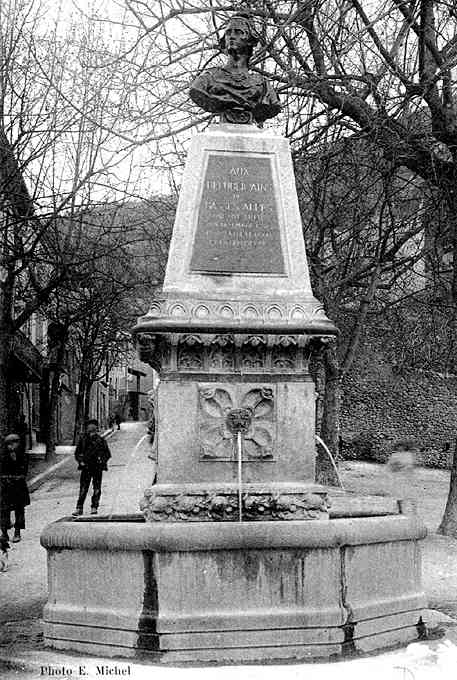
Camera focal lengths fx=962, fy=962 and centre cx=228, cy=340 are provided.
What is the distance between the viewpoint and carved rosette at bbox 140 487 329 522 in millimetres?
7211

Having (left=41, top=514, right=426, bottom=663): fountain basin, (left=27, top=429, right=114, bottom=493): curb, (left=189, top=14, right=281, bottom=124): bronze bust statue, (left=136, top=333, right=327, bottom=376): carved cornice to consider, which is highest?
(left=189, top=14, right=281, bottom=124): bronze bust statue

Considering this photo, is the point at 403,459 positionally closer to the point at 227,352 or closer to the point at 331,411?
the point at 331,411

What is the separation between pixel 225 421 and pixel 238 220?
176 centimetres

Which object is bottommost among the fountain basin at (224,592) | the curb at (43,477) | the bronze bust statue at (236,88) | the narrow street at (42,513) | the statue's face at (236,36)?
the narrow street at (42,513)

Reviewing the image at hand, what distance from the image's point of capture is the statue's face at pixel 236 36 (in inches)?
335

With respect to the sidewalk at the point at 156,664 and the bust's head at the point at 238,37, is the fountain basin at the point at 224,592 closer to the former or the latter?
the sidewalk at the point at 156,664

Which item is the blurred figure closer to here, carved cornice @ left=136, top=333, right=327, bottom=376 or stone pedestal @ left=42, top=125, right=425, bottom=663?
stone pedestal @ left=42, top=125, right=425, bottom=663

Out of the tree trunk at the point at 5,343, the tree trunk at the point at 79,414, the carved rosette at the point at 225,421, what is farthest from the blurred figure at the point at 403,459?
the carved rosette at the point at 225,421

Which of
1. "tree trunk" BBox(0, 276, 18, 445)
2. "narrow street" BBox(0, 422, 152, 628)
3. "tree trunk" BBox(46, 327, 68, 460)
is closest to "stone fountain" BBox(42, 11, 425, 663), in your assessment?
"narrow street" BBox(0, 422, 152, 628)

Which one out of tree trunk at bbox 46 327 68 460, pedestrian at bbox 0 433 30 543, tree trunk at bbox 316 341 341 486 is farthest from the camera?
tree trunk at bbox 46 327 68 460

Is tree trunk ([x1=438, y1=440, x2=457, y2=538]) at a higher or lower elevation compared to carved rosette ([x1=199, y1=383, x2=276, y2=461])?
lower

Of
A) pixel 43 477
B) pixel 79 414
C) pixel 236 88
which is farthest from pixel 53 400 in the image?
pixel 236 88

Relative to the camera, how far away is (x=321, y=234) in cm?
1897

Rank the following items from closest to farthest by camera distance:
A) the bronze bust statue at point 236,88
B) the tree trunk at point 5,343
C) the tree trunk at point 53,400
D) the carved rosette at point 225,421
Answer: the carved rosette at point 225,421, the bronze bust statue at point 236,88, the tree trunk at point 5,343, the tree trunk at point 53,400
